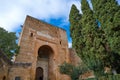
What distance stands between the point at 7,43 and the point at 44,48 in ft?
24.2

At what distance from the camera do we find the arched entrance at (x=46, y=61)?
18.4 metres

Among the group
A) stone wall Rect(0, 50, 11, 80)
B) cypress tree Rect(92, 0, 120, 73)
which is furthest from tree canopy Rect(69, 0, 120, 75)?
stone wall Rect(0, 50, 11, 80)

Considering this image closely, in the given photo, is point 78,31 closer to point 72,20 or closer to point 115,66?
point 72,20

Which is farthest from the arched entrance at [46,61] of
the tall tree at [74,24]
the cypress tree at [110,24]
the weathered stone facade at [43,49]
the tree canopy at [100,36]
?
the cypress tree at [110,24]

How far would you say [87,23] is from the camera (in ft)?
30.4

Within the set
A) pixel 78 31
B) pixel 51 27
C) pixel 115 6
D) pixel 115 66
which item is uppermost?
pixel 51 27

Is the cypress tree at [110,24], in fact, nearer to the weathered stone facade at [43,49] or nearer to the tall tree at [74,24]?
the tall tree at [74,24]

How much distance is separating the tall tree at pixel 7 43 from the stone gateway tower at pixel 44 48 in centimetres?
210

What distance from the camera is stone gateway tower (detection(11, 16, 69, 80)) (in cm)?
1608

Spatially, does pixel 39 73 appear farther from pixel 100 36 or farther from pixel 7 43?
pixel 100 36

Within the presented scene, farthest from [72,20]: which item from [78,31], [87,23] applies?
[87,23]

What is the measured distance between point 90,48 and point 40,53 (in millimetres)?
12239

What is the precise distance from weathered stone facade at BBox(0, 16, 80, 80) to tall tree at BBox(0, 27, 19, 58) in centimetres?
200

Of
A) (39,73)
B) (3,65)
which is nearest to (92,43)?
(3,65)
